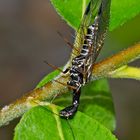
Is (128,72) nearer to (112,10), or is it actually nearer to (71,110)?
(71,110)

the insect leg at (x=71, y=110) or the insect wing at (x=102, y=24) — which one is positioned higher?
the insect wing at (x=102, y=24)

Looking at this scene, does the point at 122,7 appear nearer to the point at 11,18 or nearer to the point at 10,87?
the point at 10,87

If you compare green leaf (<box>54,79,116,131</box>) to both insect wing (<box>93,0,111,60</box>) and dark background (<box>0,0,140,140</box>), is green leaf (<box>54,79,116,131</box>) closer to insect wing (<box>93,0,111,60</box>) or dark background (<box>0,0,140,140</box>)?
insect wing (<box>93,0,111,60</box>)

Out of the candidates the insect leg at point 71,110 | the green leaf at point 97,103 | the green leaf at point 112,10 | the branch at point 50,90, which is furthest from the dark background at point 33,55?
the branch at point 50,90

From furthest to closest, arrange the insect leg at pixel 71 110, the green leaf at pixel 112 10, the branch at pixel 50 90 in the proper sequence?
the green leaf at pixel 112 10 < the insect leg at pixel 71 110 < the branch at pixel 50 90

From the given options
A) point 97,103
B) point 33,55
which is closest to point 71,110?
point 97,103

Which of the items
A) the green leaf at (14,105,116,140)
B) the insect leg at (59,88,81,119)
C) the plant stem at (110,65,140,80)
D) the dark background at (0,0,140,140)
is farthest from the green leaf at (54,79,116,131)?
the dark background at (0,0,140,140)

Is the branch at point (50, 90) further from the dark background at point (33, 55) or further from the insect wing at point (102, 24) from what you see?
the dark background at point (33, 55)
